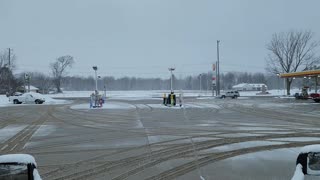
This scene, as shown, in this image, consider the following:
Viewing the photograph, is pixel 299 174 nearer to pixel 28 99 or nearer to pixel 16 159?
pixel 16 159

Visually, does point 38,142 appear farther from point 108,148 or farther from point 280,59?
point 280,59

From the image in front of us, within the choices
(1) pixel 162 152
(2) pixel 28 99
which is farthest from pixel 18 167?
(2) pixel 28 99

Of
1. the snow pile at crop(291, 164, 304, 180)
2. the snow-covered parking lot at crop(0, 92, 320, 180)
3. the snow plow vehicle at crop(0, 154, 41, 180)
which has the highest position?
the snow plow vehicle at crop(0, 154, 41, 180)

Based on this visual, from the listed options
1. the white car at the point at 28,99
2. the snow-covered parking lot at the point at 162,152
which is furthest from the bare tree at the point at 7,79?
the snow-covered parking lot at the point at 162,152

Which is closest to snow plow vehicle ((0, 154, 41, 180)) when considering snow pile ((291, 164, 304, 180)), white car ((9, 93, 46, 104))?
snow pile ((291, 164, 304, 180))

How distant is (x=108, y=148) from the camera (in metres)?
13.4

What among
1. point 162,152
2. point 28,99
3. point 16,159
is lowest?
point 162,152

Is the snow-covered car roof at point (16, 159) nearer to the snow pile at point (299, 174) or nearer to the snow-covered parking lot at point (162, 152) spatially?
the snow pile at point (299, 174)

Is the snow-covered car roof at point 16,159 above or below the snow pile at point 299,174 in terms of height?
above

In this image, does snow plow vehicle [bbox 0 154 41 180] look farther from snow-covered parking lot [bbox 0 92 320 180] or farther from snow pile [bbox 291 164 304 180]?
snow-covered parking lot [bbox 0 92 320 180]

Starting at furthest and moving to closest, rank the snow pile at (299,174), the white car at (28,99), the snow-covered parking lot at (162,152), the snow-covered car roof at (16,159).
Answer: the white car at (28,99) → the snow-covered parking lot at (162,152) → the snow pile at (299,174) → the snow-covered car roof at (16,159)

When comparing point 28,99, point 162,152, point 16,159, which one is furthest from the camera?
point 28,99

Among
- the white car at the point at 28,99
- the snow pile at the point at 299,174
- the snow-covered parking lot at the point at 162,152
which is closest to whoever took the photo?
the snow pile at the point at 299,174

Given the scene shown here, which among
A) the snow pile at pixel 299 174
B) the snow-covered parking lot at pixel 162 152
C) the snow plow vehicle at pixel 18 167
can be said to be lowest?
the snow-covered parking lot at pixel 162 152
